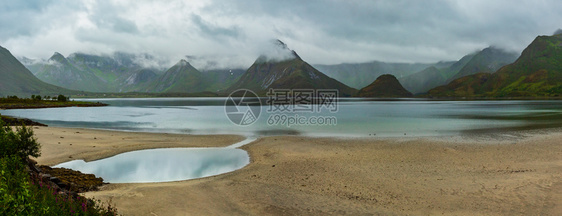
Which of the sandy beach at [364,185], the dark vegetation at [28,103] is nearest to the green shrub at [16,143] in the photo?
the sandy beach at [364,185]

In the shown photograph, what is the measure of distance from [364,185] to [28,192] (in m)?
13.8

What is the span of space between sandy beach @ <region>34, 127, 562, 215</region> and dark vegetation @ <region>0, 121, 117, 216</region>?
203 centimetres

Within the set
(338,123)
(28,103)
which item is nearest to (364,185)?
(338,123)

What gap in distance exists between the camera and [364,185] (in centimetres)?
1581

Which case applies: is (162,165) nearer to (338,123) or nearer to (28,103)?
(338,123)

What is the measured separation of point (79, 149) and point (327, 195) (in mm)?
23228

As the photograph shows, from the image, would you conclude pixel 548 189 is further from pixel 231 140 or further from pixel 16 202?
pixel 231 140

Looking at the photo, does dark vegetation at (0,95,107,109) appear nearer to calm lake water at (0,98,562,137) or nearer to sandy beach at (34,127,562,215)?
calm lake water at (0,98,562,137)

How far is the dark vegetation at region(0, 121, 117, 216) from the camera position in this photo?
5203mm

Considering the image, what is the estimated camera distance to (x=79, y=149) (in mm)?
26156

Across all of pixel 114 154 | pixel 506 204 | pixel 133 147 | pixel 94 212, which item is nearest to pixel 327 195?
pixel 506 204

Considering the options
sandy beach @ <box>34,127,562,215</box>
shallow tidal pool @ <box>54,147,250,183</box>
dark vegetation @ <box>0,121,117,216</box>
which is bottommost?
shallow tidal pool @ <box>54,147,250,183</box>

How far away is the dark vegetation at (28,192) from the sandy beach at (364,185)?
2026mm

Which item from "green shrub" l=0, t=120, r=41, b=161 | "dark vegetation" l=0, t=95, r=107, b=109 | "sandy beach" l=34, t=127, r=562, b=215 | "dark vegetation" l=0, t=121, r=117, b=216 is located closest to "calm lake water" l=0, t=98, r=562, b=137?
"sandy beach" l=34, t=127, r=562, b=215
